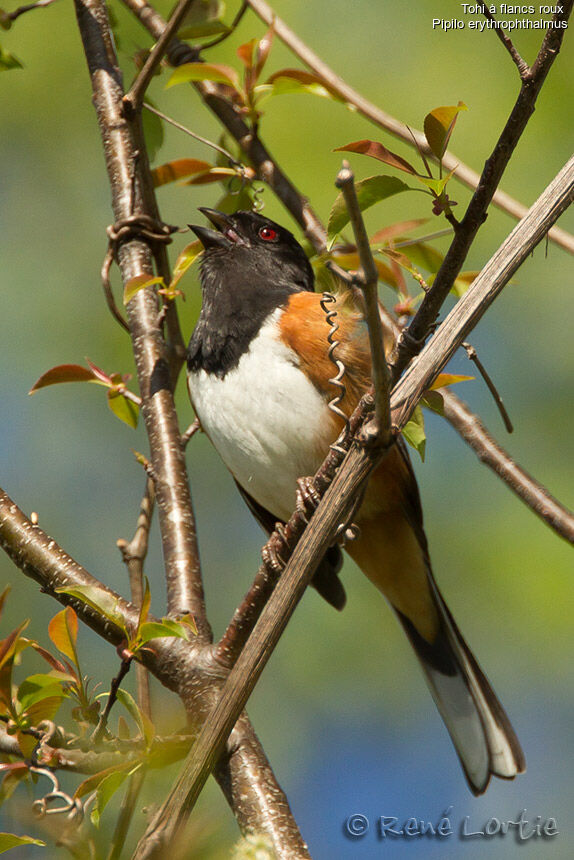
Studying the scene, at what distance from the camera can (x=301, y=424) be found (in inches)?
109

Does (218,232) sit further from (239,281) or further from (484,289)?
(484,289)

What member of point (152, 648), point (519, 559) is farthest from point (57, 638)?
point (519, 559)

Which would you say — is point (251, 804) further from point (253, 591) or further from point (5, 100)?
point (5, 100)

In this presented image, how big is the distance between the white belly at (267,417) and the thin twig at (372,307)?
1333mm

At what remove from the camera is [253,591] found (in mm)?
1931

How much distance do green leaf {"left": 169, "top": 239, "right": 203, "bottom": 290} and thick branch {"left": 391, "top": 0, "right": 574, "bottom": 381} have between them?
132 cm

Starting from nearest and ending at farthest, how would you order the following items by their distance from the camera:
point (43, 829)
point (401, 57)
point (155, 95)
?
point (43, 829), point (401, 57), point (155, 95)

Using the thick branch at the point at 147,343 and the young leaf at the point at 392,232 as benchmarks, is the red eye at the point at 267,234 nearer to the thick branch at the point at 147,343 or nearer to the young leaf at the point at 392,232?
the thick branch at the point at 147,343

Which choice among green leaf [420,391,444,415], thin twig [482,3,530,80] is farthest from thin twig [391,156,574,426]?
green leaf [420,391,444,415]

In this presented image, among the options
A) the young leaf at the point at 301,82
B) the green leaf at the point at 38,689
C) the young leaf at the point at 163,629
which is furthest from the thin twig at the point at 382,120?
the green leaf at the point at 38,689

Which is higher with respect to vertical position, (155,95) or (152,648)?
(155,95)

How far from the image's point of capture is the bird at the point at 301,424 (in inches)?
108

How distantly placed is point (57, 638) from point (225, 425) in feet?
3.99

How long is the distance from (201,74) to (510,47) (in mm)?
1227
